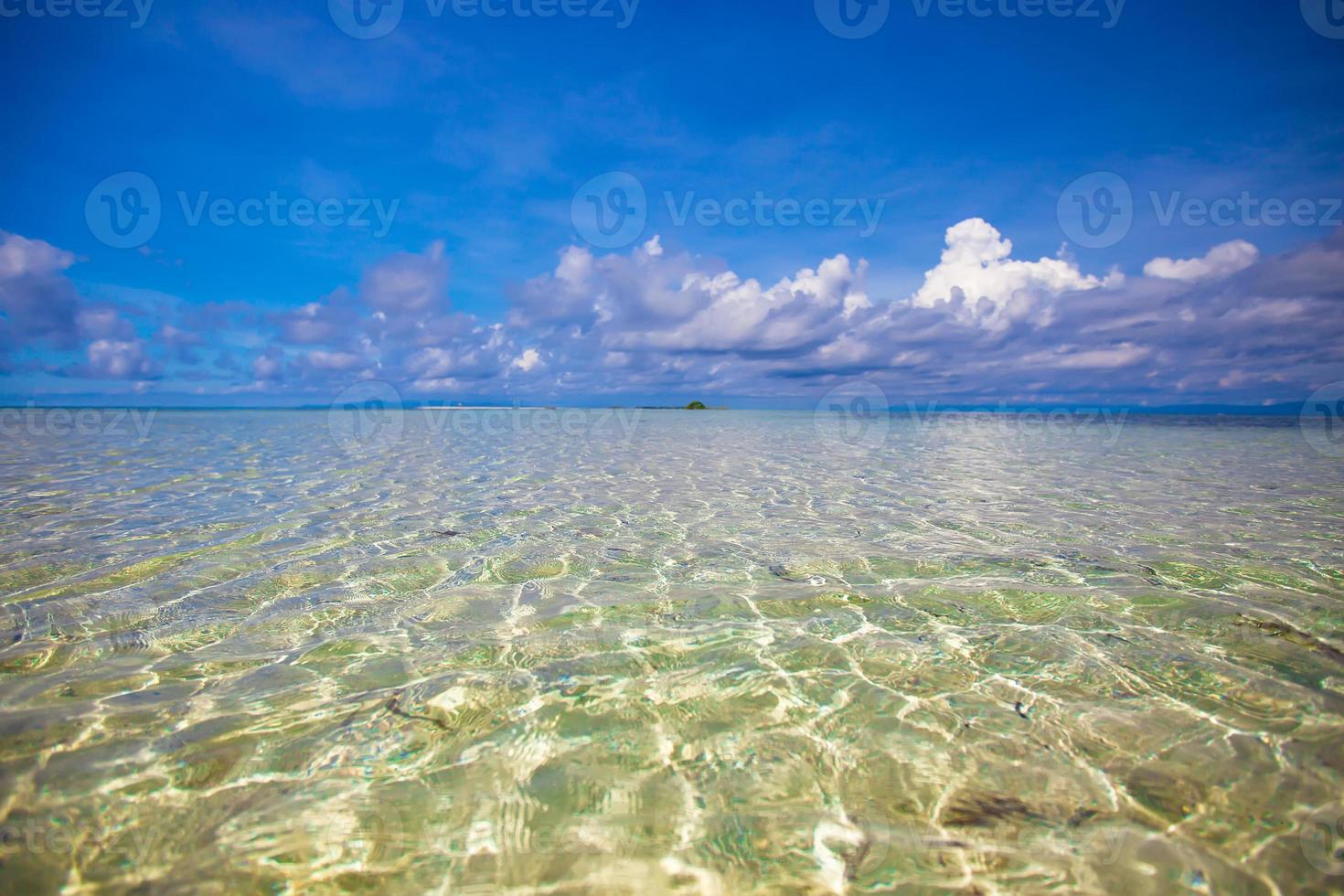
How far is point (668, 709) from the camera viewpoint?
406 cm

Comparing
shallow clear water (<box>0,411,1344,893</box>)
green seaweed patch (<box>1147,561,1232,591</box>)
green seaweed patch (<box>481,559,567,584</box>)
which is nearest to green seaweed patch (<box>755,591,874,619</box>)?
shallow clear water (<box>0,411,1344,893</box>)

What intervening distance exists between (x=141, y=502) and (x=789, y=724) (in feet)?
43.9

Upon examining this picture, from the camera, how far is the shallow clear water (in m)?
2.79

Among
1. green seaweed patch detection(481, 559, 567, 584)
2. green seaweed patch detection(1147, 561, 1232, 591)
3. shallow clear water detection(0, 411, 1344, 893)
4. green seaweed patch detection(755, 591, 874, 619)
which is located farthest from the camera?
green seaweed patch detection(481, 559, 567, 584)

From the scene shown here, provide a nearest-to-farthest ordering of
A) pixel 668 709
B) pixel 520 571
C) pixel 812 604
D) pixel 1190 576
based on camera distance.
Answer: pixel 668 709, pixel 812 604, pixel 1190 576, pixel 520 571

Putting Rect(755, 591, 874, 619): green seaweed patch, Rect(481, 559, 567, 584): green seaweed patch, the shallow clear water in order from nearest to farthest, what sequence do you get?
Result: 1. the shallow clear water
2. Rect(755, 591, 874, 619): green seaweed patch
3. Rect(481, 559, 567, 584): green seaweed patch

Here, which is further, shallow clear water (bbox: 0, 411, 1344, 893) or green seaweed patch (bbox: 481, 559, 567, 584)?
green seaweed patch (bbox: 481, 559, 567, 584)

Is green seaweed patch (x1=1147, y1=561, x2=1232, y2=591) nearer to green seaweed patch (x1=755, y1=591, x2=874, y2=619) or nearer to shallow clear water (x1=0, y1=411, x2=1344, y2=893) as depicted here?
shallow clear water (x1=0, y1=411, x2=1344, y2=893)

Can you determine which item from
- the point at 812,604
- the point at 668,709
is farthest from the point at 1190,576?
the point at 668,709

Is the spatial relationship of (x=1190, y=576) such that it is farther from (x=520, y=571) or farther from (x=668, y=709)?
(x=520, y=571)

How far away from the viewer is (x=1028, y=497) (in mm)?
12875

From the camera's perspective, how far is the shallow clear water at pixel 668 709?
9.14ft

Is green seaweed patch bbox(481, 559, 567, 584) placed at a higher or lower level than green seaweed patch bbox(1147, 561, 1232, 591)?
higher

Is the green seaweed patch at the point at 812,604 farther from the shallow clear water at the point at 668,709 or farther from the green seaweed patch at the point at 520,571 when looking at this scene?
the green seaweed patch at the point at 520,571
